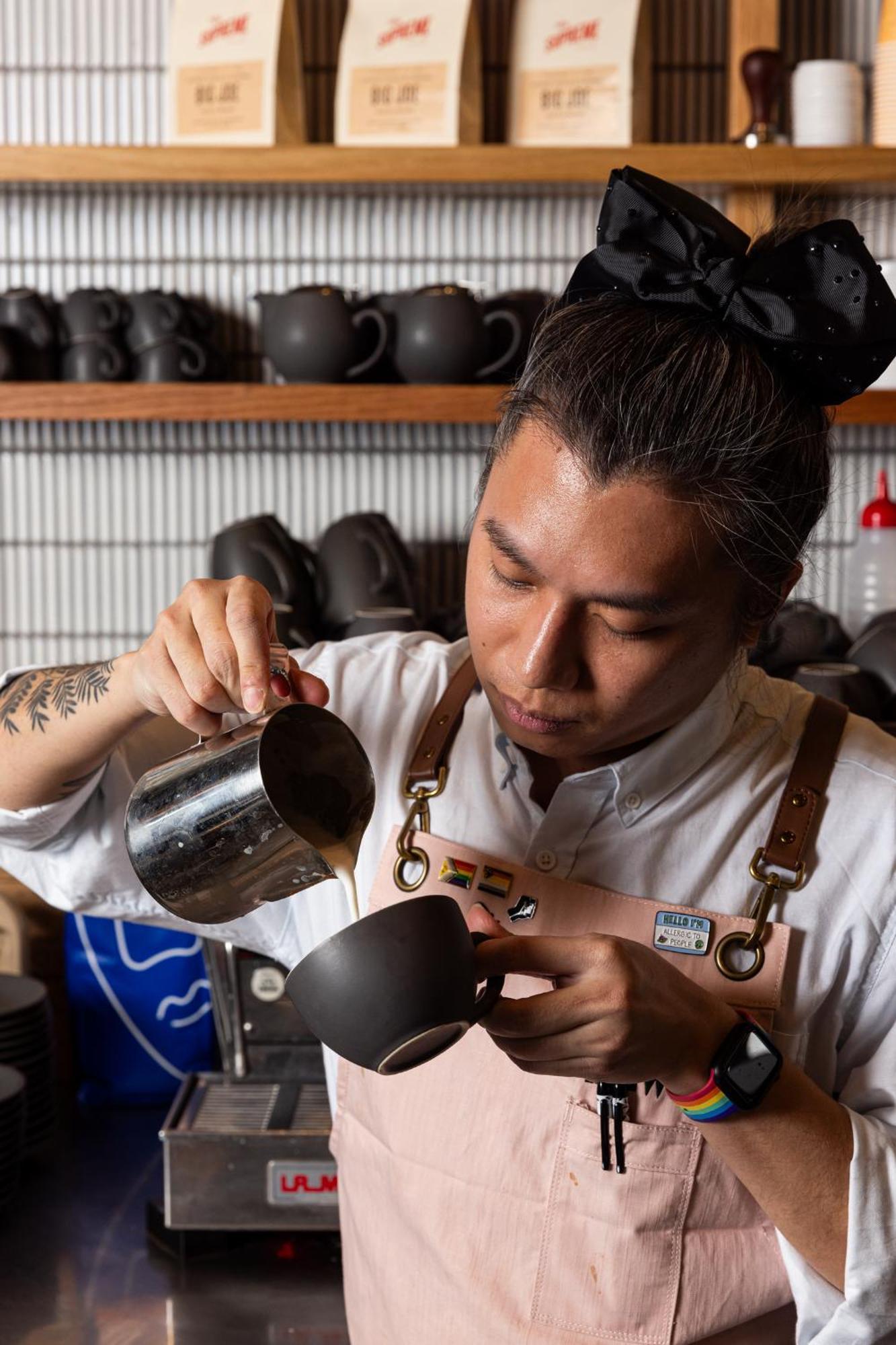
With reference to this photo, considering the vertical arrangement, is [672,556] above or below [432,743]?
above

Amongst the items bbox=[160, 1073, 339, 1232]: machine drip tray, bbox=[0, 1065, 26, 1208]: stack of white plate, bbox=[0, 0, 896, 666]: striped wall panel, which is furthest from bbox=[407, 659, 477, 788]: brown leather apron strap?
bbox=[0, 0, 896, 666]: striped wall panel

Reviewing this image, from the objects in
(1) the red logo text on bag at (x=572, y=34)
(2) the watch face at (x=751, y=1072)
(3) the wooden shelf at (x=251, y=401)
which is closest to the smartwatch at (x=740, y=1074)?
(2) the watch face at (x=751, y=1072)

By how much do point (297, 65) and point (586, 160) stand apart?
0.53m

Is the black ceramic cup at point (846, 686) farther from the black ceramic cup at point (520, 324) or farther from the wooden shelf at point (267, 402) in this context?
the black ceramic cup at point (520, 324)

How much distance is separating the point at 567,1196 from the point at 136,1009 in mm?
1102

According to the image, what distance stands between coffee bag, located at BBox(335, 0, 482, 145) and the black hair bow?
1.18m

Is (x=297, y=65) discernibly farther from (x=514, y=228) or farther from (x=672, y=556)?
(x=672, y=556)

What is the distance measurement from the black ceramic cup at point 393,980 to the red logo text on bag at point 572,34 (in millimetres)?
1764

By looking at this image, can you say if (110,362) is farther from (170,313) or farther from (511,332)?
(511,332)

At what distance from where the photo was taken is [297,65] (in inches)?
87.4

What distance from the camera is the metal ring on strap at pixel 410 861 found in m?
1.20

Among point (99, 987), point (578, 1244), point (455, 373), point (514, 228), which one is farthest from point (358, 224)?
point (578, 1244)

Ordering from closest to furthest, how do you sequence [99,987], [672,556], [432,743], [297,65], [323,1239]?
[672,556], [432,743], [323,1239], [99,987], [297,65]

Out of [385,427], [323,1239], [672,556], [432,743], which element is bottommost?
[323,1239]
